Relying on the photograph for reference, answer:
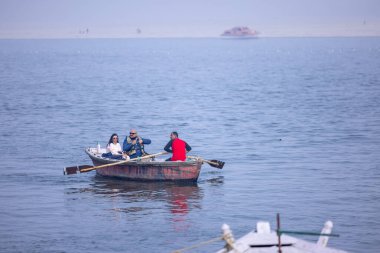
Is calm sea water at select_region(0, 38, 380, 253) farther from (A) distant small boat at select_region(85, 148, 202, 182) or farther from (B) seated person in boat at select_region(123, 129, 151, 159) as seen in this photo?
(B) seated person in boat at select_region(123, 129, 151, 159)

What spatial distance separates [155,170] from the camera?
100ft

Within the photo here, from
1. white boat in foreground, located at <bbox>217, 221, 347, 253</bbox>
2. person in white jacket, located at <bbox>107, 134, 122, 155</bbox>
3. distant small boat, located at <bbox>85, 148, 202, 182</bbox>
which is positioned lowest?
white boat in foreground, located at <bbox>217, 221, 347, 253</bbox>

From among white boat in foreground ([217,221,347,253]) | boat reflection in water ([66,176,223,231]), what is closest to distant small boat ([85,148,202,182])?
boat reflection in water ([66,176,223,231])

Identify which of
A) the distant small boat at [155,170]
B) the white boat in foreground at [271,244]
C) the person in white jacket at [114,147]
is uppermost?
the person in white jacket at [114,147]

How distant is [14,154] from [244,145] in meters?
11.0

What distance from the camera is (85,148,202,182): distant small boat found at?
1187 inches

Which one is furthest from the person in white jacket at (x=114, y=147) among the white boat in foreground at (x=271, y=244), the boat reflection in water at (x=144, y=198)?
the white boat in foreground at (x=271, y=244)

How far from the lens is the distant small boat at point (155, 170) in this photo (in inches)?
1187

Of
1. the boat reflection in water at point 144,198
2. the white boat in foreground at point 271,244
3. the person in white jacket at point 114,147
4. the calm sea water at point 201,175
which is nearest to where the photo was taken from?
the white boat in foreground at point 271,244

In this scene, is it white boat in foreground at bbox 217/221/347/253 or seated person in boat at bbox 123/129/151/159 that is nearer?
white boat in foreground at bbox 217/221/347/253

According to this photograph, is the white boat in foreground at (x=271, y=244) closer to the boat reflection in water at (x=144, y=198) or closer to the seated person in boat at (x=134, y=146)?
the boat reflection in water at (x=144, y=198)

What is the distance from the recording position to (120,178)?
104ft

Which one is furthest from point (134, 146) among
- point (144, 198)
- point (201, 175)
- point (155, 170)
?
point (201, 175)

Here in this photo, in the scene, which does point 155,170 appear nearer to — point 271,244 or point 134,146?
point 134,146
